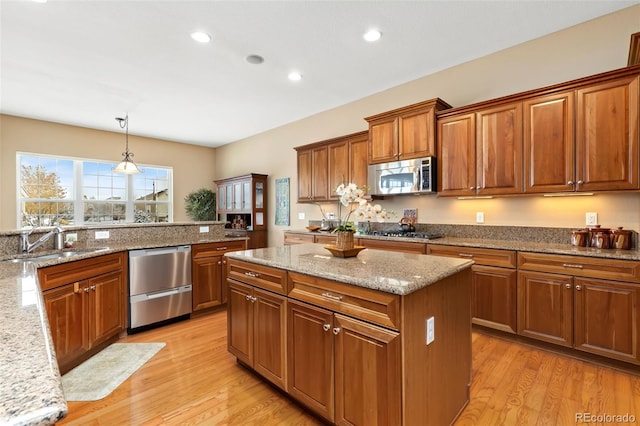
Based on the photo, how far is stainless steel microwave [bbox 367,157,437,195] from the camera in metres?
3.44

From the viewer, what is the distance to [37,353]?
72 centimetres

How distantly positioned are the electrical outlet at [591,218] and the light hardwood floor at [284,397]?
47.1 inches

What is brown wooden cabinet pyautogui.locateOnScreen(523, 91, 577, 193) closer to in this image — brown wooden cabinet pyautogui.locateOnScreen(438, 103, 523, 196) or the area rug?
brown wooden cabinet pyautogui.locateOnScreen(438, 103, 523, 196)

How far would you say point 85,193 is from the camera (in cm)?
576

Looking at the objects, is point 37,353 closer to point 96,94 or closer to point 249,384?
point 249,384

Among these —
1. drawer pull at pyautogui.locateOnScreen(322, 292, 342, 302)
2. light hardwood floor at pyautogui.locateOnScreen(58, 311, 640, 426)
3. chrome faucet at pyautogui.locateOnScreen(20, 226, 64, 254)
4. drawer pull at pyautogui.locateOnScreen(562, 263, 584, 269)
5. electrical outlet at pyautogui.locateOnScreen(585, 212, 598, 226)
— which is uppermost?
electrical outlet at pyautogui.locateOnScreen(585, 212, 598, 226)

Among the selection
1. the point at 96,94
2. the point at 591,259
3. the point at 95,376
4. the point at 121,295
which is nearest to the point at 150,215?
the point at 96,94

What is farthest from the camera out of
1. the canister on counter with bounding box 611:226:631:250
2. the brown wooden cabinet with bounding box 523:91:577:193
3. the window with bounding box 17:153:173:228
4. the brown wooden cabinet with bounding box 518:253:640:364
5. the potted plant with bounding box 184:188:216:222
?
the potted plant with bounding box 184:188:216:222

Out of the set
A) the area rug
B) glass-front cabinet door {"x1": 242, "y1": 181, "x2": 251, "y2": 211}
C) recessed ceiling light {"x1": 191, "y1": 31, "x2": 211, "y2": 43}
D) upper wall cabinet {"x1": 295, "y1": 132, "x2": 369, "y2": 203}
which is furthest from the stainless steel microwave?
glass-front cabinet door {"x1": 242, "y1": 181, "x2": 251, "y2": 211}

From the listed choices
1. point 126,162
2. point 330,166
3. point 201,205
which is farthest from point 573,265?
point 201,205

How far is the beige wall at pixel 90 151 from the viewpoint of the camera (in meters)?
4.91

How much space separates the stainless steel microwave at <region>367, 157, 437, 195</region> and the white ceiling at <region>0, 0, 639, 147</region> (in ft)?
3.74

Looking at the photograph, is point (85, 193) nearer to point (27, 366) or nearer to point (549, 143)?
point (27, 366)

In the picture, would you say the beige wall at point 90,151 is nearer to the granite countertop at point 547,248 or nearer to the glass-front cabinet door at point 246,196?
the glass-front cabinet door at point 246,196
